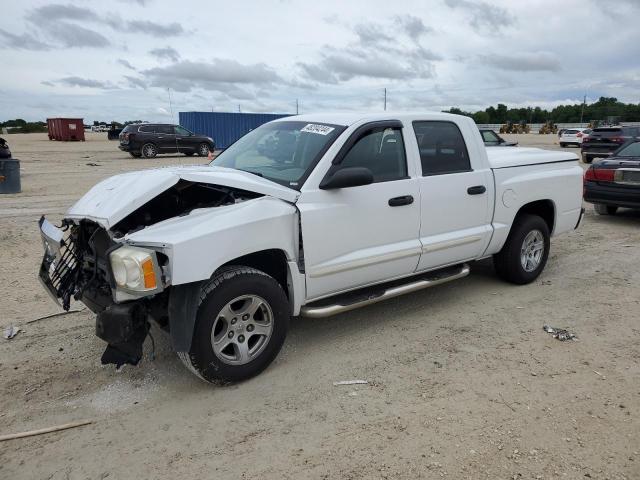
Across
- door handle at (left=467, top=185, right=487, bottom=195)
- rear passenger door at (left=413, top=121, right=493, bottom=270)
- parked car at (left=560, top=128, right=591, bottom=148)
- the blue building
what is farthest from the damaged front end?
parked car at (left=560, top=128, right=591, bottom=148)

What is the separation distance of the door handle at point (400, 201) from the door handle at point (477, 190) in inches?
32.1

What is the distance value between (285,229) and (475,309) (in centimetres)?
236

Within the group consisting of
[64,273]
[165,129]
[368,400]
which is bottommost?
[368,400]

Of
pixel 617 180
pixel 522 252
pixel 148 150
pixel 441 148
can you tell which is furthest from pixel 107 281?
pixel 148 150

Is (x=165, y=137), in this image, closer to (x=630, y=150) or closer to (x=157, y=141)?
(x=157, y=141)

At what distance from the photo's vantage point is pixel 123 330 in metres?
3.16

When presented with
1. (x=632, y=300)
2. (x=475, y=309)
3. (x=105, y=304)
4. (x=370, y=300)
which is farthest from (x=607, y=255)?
(x=105, y=304)

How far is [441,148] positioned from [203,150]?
72.1 feet

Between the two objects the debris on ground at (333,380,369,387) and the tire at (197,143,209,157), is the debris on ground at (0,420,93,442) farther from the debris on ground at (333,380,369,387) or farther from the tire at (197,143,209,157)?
the tire at (197,143,209,157)

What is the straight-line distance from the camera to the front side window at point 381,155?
415 centimetres

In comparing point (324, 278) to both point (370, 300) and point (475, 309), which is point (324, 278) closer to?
point (370, 300)

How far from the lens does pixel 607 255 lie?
705 centimetres

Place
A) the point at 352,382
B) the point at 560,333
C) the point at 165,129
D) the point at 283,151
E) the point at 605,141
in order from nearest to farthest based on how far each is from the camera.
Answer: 1. the point at 352,382
2. the point at 283,151
3. the point at 560,333
4. the point at 605,141
5. the point at 165,129

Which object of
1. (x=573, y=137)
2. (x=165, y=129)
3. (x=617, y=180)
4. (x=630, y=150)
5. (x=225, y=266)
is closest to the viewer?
(x=225, y=266)
